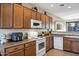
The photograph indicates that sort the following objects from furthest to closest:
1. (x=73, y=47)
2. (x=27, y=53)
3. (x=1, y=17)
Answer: (x=73, y=47) < (x=27, y=53) < (x=1, y=17)

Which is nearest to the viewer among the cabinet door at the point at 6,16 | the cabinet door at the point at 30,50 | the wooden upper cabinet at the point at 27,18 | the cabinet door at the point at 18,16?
the cabinet door at the point at 6,16

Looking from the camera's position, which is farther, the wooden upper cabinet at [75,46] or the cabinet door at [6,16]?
the wooden upper cabinet at [75,46]

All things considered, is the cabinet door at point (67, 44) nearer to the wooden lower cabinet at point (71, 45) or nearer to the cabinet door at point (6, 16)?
the wooden lower cabinet at point (71, 45)

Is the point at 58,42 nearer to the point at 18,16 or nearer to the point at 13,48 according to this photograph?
the point at 18,16

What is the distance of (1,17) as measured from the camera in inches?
117

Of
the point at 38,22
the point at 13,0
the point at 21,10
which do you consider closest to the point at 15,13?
the point at 21,10

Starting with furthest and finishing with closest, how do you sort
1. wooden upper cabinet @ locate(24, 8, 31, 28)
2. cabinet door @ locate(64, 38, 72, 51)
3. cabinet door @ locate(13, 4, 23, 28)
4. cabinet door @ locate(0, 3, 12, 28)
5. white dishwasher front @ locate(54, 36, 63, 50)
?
white dishwasher front @ locate(54, 36, 63, 50)
cabinet door @ locate(64, 38, 72, 51)
wooden upper cabinet @ locate(24, 8, 31, 28)
cabinet door @ locate(13, 4, 23, 28)
cabinet door @ locate(0, 3, 12, 28)

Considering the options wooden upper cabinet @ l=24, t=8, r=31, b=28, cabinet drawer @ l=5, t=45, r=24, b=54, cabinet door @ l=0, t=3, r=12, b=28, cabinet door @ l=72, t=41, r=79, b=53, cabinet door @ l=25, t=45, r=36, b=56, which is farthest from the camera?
cabinet door @ l=72, t=41, r=79, b=53

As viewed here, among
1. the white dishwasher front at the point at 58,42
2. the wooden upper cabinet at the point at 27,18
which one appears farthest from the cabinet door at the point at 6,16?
the white dishwasher front at the point at 58,42

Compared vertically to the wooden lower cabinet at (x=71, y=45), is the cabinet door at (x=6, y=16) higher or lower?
higher

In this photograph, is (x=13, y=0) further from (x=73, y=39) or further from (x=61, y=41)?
(x=61, y=41)

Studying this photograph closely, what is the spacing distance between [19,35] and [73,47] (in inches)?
112

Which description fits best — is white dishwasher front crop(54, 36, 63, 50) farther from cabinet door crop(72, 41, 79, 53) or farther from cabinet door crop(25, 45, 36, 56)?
cabinet door crop(25, 45, 36, 56)

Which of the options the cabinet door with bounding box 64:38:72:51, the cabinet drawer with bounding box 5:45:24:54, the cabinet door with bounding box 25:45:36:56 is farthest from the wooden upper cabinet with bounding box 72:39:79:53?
the cabinet drawer with bounding box 5:45:24:54
